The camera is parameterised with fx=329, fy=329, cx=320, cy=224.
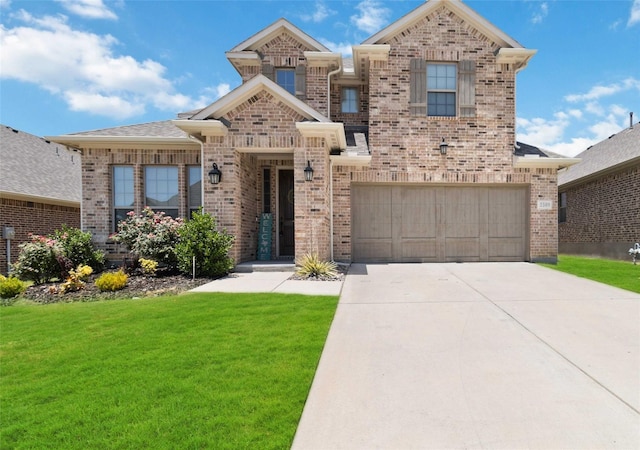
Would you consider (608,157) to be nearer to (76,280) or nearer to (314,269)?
(314,269)

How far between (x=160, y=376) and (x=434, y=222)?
927 centimetres

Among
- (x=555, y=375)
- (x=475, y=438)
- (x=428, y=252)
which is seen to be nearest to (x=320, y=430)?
(x=475, y=438)

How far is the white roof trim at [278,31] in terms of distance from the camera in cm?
1125

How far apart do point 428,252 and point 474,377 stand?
7.86 metres

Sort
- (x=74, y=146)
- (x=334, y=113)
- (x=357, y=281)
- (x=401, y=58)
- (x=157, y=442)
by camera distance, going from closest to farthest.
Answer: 1. (x=157, y=442)
2. (x=357, y=281)
3. (x=74, y=146)
4. (x=401, y=58)
5. (x=334, y=113)

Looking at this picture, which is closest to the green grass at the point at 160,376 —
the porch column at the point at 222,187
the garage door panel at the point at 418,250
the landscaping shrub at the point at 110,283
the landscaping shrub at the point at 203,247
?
the landscaping shrub at the point at 110,283

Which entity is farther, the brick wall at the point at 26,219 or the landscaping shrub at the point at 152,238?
the brick wall at the point at 26,219

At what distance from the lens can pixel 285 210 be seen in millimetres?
10859

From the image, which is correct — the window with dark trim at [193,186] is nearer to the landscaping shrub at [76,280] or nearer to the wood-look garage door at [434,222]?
the landscaping shrub at [76,280]

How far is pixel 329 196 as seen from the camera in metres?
9.93

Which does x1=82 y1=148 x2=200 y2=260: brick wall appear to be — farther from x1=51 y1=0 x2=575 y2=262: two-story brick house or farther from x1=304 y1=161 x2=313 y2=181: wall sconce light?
x1=304 y1=161 x2=313 y2=181: wall sconce light

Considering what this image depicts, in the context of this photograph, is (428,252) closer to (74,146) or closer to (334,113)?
(334,113)

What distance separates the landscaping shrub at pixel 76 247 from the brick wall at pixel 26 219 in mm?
3793

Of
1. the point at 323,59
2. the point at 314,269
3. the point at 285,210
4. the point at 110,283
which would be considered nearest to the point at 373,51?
the point at 323,59
